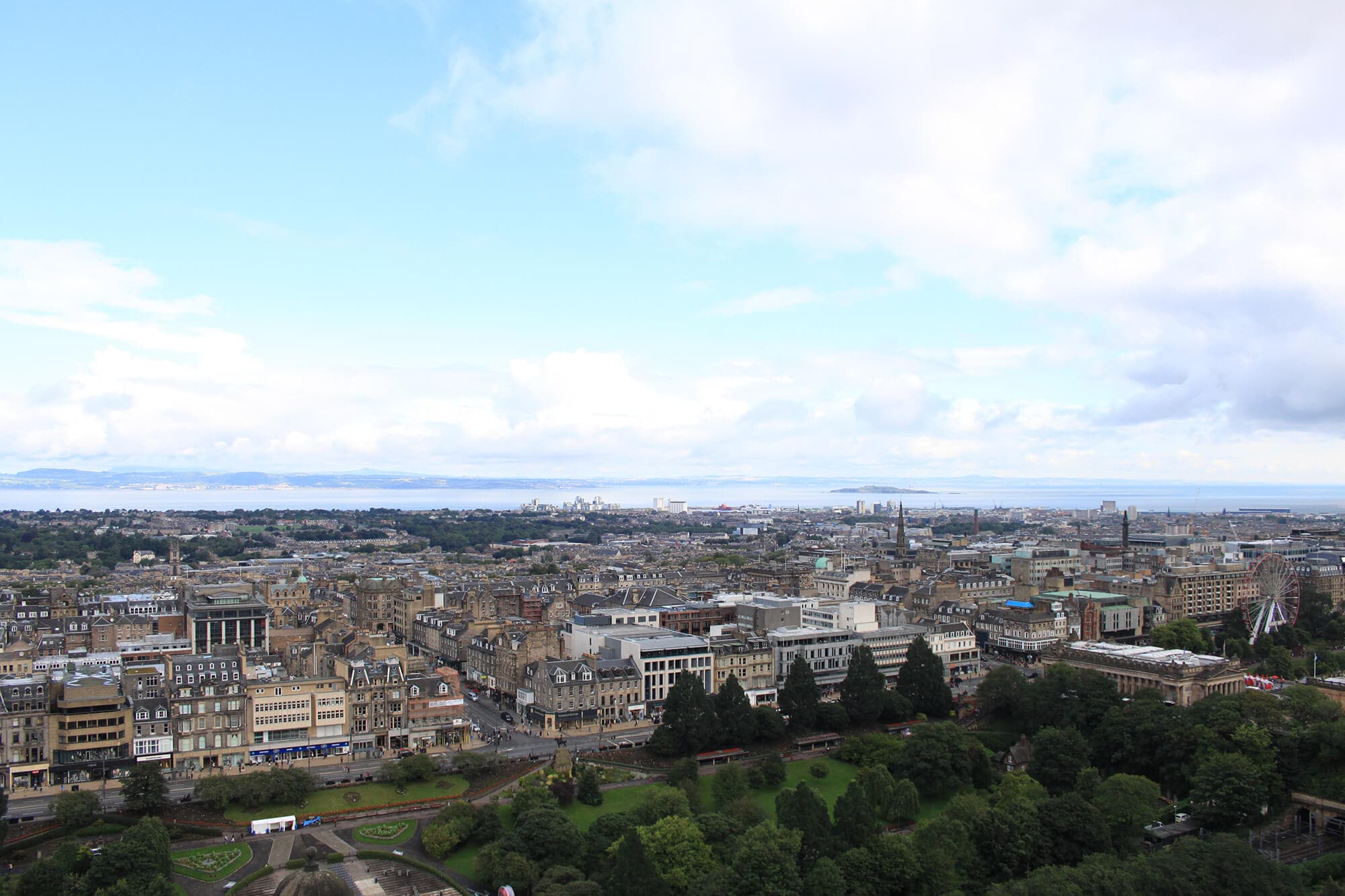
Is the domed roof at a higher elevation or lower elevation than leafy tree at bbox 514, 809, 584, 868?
lower

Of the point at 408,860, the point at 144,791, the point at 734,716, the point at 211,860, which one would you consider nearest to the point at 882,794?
the point at 734,716

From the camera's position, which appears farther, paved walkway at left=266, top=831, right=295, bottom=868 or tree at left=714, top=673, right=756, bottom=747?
tree at left=714, top=673, right=756, bottom=747

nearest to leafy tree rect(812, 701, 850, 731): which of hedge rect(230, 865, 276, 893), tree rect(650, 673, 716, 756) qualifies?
tree rect(650, 673, 716, 756)

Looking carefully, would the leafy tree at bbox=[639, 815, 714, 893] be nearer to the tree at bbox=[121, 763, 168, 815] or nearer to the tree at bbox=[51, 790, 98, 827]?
the tree at bbox=[121, 763, 168, 815]

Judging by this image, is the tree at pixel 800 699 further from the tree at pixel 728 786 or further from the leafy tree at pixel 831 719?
Answer: the tree at pixel 728 786

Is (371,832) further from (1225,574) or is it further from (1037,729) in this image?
(1225,574)

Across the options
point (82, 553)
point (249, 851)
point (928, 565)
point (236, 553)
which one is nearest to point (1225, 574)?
point (928, 565)

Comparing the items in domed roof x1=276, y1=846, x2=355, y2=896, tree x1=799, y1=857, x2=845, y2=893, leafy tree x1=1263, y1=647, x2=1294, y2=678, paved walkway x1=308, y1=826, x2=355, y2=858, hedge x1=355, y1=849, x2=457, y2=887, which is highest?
leafy tree x1=1263, y1=647, x2=1294, y2=678
